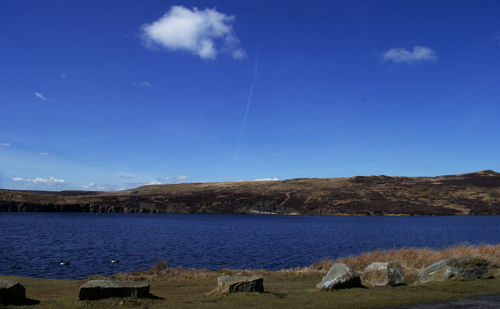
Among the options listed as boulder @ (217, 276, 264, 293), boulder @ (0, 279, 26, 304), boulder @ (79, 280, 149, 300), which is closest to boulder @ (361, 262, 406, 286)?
boulder @ (217, 276, 264, 293)

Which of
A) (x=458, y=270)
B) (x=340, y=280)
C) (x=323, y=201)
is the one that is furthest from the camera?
(x=323, y=201)

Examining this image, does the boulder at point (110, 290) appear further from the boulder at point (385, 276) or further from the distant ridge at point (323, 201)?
the distant ridge at point (323, 201)

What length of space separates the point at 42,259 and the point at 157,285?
19722 millimetres

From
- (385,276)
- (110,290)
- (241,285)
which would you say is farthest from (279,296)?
(110,290)

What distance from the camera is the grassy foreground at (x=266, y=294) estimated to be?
41.1ft

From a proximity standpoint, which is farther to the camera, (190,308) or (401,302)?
(401,302)

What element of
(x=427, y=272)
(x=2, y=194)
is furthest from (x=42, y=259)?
(x=2, y=194)

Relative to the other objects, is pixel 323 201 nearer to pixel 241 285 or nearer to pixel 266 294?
pixel 266 294

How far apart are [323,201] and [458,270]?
5407 inches

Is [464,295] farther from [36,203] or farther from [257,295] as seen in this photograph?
[36,203]

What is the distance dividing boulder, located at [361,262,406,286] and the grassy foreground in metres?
0.49

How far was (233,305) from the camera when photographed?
1251 centimetres

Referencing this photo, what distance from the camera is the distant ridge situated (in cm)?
13700

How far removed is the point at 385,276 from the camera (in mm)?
16766
